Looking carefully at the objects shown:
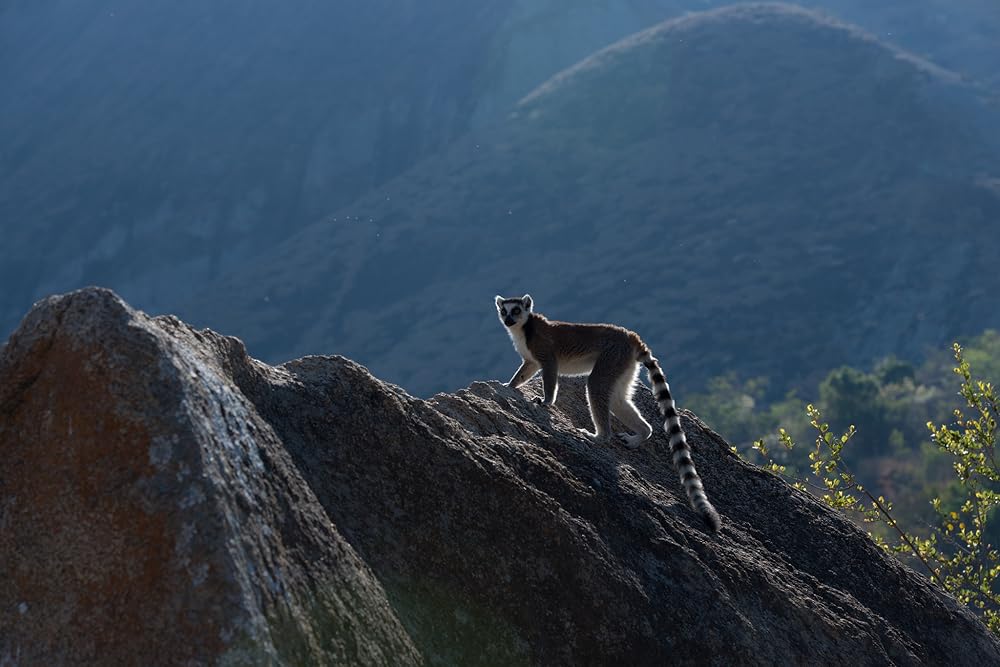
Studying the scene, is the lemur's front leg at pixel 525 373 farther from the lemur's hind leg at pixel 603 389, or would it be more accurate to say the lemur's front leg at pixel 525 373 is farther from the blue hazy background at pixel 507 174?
the blue hazy background at pixel 507 174

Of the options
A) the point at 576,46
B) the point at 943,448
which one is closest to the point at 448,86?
the point at 576,46

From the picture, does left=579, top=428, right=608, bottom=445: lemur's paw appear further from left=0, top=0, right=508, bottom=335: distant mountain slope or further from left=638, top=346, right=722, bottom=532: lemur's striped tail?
left=0, top=0, right=508, bottom=335: distant mountain slope

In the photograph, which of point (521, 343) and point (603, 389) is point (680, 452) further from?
point (521, 343)

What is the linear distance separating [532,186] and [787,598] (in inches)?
4122

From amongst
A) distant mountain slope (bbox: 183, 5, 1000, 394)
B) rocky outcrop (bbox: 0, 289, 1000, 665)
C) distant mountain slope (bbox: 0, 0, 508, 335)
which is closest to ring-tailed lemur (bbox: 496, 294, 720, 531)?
rocky outcrop (bbox: 0, 289, 1000, 665)

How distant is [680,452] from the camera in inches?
284

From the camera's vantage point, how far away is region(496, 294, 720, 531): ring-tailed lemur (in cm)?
743

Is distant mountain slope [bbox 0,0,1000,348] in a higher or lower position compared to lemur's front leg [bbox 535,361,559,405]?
lower

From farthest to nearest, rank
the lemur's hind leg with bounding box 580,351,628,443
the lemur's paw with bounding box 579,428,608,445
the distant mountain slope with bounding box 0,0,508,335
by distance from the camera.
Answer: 1. the distant mountain slope with bounding box 0,0,508,335
2. the lemur's hind leg with bounding box 580,351,628,443
3. the lemur's paw with bounding box 579,428,608,445

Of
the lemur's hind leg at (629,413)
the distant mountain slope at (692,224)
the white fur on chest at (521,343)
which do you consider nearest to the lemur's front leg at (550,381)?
the white fur on chest at (521,343)

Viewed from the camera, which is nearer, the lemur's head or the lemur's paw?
the lemur's paw

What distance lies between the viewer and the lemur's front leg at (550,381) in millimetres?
8116

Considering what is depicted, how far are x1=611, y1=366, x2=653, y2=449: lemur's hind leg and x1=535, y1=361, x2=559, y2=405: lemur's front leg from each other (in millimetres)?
402

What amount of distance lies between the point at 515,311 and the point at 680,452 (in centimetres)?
239
